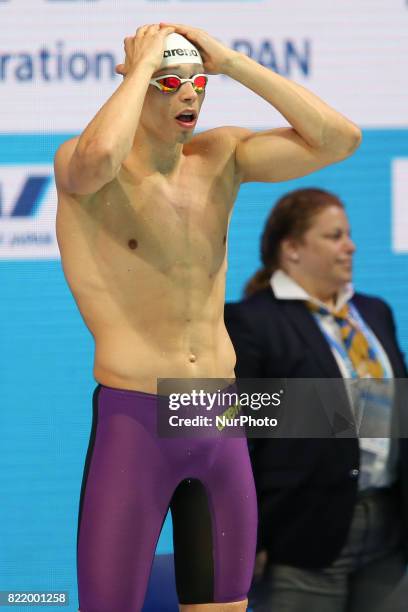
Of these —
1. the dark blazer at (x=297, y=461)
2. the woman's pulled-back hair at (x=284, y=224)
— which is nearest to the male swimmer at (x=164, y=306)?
the dark blazer at (x=297, y=461)

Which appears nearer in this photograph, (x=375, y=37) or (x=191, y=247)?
(x=191, y=247)

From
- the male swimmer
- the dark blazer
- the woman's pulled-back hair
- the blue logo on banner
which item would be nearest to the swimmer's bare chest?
the male swimmer

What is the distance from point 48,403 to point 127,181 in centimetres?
131

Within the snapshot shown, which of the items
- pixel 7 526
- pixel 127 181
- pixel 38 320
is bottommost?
pixel 7 526

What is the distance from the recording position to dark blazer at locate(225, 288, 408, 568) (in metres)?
3.10

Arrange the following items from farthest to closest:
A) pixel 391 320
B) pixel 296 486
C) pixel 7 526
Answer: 1. pixel 7 526
2. pixel 391 320
3. pixel 296 486

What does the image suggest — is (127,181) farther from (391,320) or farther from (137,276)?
(391,320)

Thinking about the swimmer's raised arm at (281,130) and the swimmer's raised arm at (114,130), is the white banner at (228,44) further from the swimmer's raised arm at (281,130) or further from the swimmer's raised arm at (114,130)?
the swimmer's raised arm at (114,130)

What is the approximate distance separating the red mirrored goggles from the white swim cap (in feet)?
0.08

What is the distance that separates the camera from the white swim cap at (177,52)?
258 cm

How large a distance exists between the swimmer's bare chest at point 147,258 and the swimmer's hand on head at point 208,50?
25cm

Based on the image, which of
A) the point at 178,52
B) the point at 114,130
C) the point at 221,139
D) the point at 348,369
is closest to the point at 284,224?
the point at 348,369

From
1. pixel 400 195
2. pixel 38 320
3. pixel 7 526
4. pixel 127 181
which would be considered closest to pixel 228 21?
pixel 400 195

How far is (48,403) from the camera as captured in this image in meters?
3.81
